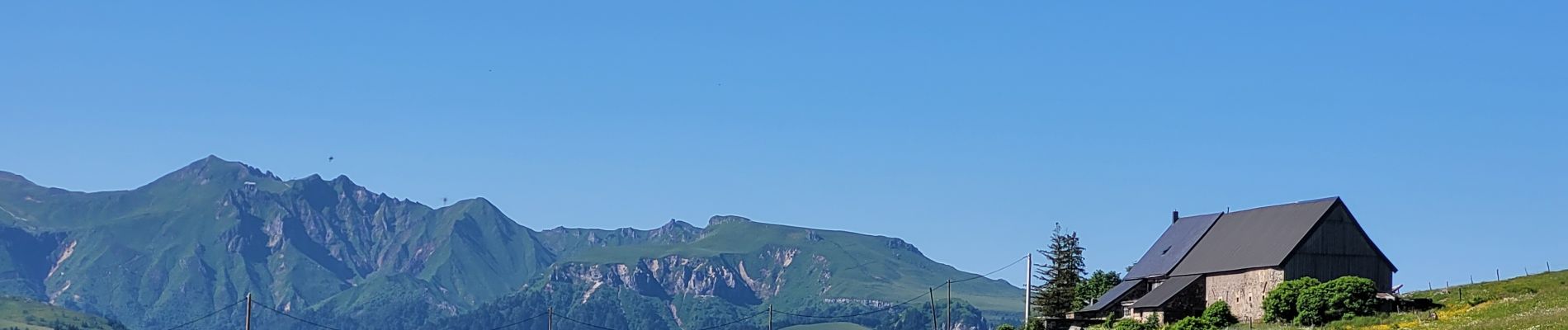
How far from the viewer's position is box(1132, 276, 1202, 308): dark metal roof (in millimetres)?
100188

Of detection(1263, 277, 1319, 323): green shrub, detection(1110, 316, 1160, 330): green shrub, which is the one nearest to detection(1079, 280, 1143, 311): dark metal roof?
detection(1110, 316, 1160, 330): green shrub

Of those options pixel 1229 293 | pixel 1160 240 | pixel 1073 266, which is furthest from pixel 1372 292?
pixel 1073 266

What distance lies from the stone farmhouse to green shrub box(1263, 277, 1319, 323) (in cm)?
310

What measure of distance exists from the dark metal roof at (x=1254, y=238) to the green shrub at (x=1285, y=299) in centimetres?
390

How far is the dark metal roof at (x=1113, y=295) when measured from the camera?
107m

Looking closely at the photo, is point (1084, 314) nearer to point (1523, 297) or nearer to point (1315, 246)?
point (1315, 246)

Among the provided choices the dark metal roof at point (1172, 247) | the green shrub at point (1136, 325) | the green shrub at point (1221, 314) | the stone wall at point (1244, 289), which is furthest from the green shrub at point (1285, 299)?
the dark metal roof at point (1172, 247)

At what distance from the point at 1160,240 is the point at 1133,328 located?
24892 millimetres

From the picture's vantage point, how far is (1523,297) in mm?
82750

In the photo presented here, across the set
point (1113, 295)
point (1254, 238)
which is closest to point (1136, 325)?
point (1254, 238)

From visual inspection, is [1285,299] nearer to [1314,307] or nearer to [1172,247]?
[1314,307]

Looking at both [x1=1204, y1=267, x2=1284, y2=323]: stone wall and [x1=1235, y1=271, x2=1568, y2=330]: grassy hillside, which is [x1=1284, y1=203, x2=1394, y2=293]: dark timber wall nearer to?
[x1=1204, y1=267, x2=1284, y2=323]: stone wall

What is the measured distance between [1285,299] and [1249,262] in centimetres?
771

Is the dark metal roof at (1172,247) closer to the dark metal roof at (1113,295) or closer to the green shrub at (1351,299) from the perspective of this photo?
the dark metal roof at (1113,295)
